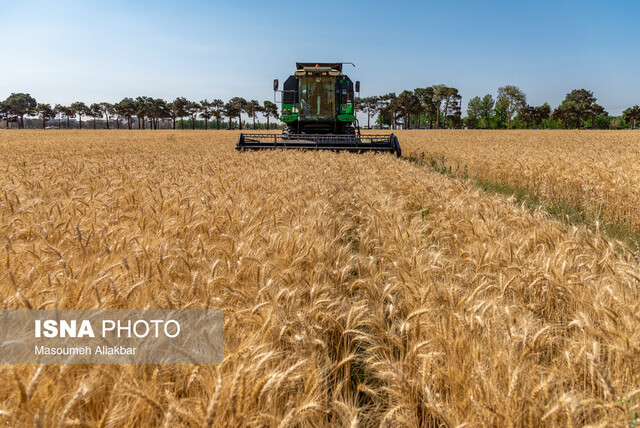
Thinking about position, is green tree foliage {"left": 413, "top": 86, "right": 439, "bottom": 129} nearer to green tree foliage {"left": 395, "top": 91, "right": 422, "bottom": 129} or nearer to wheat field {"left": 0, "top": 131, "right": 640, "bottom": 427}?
green tree foliage {"left": 395, "top": 91, "right": 422, "bottom": 129}

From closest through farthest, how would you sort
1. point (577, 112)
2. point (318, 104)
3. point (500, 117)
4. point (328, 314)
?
point (328, 314) < point (318, 104) < point (577, 112) < point (500, 117)

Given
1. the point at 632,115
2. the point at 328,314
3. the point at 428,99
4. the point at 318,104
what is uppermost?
the point at 428,99

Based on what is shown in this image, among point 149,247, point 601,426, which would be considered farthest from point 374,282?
point 149,247

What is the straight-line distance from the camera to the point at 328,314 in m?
1.95

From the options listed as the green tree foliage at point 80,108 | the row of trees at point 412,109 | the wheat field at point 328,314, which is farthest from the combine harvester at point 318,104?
the green tree foliage at point 80,108

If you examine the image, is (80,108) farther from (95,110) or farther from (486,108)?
A: (486,108)

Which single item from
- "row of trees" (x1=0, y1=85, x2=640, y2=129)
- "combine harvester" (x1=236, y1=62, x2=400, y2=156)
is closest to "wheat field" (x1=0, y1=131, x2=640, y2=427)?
"combine harvester" (x1=236, y1=62, x2=400, y2=156)

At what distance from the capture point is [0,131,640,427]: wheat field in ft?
4.31

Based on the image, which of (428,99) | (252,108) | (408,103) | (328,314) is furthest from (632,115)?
(328,314)

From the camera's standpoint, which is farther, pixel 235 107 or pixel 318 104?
pixel 235 107

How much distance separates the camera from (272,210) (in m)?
4.18

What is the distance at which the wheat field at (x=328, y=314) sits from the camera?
131 cm

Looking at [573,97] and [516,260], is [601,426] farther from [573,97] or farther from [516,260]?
[573,97]

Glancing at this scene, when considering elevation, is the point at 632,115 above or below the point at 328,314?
above
